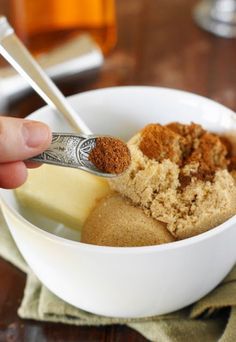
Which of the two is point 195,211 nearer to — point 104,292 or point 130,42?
point 104,292

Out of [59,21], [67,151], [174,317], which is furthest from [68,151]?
[59,21]

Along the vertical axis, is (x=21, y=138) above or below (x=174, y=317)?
above

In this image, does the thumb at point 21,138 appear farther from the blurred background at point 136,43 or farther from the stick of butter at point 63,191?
the blurred background at point 136,43

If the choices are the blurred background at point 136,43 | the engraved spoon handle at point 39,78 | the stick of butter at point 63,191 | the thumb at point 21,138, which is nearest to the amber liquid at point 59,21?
the blurred background at point 136,43

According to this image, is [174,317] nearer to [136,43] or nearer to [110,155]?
[110,155]

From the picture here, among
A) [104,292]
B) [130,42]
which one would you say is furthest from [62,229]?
[130,42]

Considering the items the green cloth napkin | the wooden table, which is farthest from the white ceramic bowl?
the wooden table
